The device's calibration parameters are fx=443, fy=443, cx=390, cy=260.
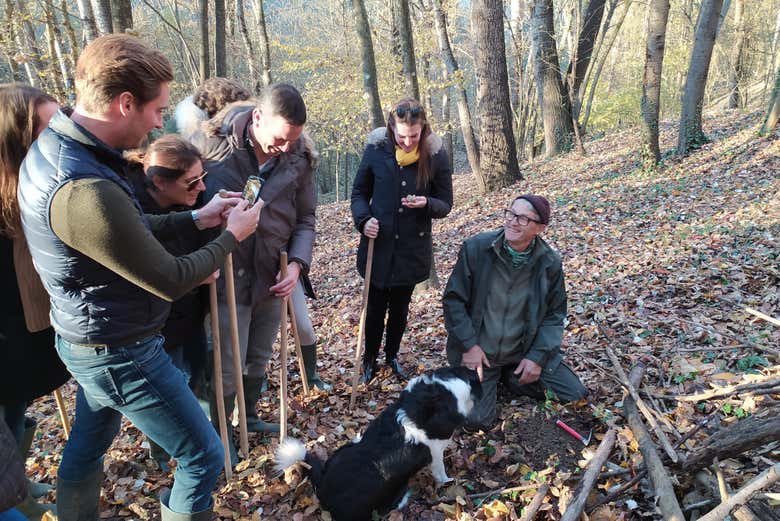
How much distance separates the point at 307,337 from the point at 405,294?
1008mm

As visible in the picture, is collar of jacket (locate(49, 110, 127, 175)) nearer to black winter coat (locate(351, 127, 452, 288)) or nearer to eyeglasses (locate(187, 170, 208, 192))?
eyeglasses (locate(187, 170, 208, 192))

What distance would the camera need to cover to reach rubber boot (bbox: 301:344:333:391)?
4.22 m

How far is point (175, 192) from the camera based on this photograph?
2.80 meters

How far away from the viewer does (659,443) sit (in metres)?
3.01

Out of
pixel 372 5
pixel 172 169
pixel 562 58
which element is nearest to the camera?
pixel 172 169

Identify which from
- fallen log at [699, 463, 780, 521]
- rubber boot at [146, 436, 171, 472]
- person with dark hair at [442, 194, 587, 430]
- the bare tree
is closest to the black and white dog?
person with dark hair at [442, 194, 587, 430]

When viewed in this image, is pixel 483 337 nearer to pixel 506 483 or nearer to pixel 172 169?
pixel 506 483

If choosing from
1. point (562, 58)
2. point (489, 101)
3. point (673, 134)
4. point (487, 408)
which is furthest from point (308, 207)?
point (562, 58)

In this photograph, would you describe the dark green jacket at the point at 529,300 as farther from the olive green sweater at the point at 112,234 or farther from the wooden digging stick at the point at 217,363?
the olive green sweater at the point at 112,234

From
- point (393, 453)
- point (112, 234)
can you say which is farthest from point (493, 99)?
point (112, 234)

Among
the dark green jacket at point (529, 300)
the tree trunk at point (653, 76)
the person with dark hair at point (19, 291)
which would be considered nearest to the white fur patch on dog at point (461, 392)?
the dark green jacket at point (529, 300)

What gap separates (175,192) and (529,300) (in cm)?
292

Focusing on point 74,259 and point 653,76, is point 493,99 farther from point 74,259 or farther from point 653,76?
point 74,259

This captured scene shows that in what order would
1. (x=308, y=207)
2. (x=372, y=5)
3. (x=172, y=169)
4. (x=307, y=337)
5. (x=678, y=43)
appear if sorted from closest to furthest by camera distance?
1. (x=172, y=169)
2. (x=308, y=207)
3. (x=307, y=337)
4. (x=678, y=43)
5. (x=372, y=5)
